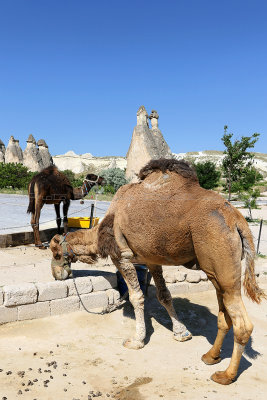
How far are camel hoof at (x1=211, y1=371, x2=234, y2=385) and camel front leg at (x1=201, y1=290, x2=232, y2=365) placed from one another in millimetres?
419

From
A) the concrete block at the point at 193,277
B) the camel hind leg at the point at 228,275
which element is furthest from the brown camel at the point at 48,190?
the camel hind leg at the point at 228,275

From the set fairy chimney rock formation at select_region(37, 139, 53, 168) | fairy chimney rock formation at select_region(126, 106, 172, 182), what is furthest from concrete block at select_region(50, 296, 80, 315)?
fairy chimney rock formation at select_region(37, 139, 53, 168)

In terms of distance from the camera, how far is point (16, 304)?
610 cm

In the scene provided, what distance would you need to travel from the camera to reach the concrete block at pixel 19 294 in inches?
236

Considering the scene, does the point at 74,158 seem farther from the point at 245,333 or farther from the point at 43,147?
the point at 245,333

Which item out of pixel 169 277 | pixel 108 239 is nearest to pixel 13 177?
pixel 169 277

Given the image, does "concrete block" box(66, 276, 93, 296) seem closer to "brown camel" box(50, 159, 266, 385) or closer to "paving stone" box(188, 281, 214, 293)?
"brown camel" box(50, 159, 266, 385)

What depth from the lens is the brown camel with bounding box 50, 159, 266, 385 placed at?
440 cm

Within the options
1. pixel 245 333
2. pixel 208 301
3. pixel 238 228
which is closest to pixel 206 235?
pixel 238 228

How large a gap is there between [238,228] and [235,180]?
20178mm

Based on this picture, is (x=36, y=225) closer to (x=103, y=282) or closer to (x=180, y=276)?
(x=103, y=282)

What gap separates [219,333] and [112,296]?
2653 millimetres

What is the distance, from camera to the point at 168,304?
6.03m

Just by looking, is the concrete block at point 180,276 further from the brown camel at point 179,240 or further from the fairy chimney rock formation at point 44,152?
the fairy chimney rock formation at point 44,152
